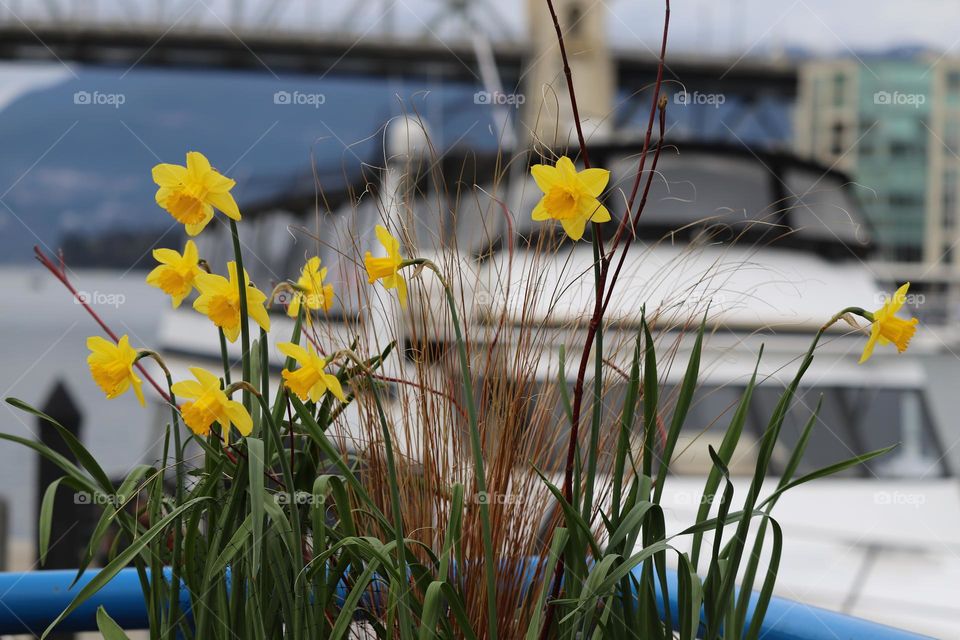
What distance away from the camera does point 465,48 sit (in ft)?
73.3

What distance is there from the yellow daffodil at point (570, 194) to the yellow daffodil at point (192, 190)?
210 mm

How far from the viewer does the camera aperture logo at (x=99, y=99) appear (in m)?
2.14

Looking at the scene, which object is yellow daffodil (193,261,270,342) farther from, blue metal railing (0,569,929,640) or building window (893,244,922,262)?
building window (893,244,922,262)

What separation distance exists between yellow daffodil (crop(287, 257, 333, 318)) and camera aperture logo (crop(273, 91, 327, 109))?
3.99 feet

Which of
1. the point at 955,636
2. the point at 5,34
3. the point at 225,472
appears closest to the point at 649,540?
the point at 225,472

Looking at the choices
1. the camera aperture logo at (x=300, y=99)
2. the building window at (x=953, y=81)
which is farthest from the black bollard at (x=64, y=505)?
the building window at (x=953, y=81)

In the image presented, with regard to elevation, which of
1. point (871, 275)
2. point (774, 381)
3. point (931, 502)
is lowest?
point (931, 502)

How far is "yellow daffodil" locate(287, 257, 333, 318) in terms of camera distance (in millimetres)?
733

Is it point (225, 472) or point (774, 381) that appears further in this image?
point (774, 381)

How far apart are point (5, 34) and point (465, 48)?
963 cm

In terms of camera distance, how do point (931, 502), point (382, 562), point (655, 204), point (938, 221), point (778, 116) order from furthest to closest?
1. point (938, 221)
2. point (778, 116)
3. point (655, 204)
4. point (931, 502)
5. point (382, 562)

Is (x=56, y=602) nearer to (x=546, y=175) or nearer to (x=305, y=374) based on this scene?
(x=305, y=374)

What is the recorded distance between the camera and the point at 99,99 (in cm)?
213

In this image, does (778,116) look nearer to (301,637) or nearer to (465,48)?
(465,48)
